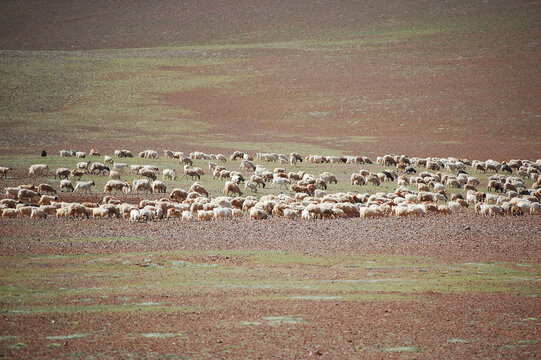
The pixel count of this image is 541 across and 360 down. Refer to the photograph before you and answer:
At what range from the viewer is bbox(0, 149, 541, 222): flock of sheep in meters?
21.7

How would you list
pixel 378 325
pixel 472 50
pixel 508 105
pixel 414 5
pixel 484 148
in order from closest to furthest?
1. pixel 378 325
2. pixel 484 148
3. pixel 508 105
4. pixel 472 50
5. pixel 414 5

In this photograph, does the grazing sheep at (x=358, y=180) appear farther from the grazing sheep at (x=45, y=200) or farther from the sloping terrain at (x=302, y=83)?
Answer: the grazing sheep at (x=45, y=200)

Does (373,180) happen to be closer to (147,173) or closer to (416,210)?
(416,210)

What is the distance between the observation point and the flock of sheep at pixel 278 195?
853 inches

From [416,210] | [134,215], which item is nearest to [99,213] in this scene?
[134,215]

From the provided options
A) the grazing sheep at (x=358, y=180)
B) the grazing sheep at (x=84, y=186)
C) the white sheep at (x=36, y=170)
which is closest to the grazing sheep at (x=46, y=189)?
the grazing sheep at (x=84, y=186)

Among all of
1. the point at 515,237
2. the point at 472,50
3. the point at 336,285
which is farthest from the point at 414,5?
the point at 336,285

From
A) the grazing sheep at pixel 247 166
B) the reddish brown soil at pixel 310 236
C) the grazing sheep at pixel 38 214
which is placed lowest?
the reddish brown soil at pixel 310 236

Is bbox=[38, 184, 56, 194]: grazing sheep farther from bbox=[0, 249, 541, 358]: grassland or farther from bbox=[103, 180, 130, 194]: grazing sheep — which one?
bbox=[0, 249, 541, 358]: grassland

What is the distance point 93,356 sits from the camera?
9125 millimetres

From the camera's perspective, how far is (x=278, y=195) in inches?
1051

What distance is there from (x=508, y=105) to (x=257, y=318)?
5582 centimetres

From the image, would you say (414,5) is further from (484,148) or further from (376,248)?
(376,248)

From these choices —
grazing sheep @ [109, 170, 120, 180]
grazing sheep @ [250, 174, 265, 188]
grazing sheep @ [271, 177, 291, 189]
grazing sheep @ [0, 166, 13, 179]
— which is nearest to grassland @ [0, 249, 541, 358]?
grazing sheep @ [271, 177, 291, 189]
